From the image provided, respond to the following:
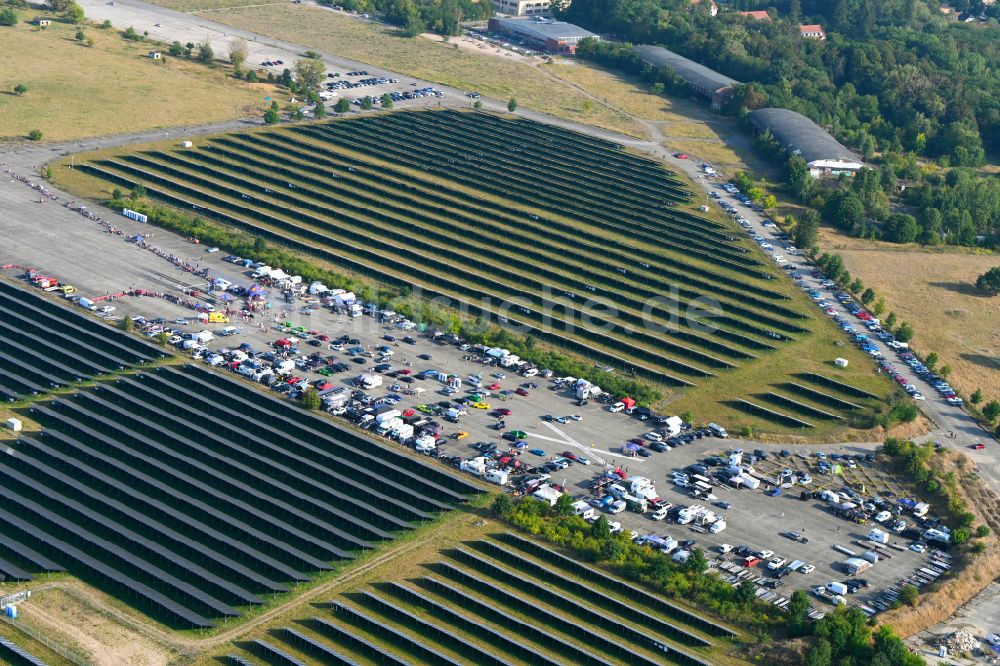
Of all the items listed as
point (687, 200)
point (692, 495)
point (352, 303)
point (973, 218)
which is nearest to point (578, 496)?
point (692, 495)

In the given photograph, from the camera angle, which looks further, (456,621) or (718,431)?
(718,431)

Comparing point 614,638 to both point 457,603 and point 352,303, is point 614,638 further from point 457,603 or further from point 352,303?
point 352,303

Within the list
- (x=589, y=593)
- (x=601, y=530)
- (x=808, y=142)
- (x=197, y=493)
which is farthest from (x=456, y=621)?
(x=808, y=142)

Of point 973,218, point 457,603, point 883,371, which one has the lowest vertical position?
point 457,603

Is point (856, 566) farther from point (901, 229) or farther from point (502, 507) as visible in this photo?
point (901, 229)

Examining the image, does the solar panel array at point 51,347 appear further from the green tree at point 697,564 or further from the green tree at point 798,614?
the green tree at point 798,614
